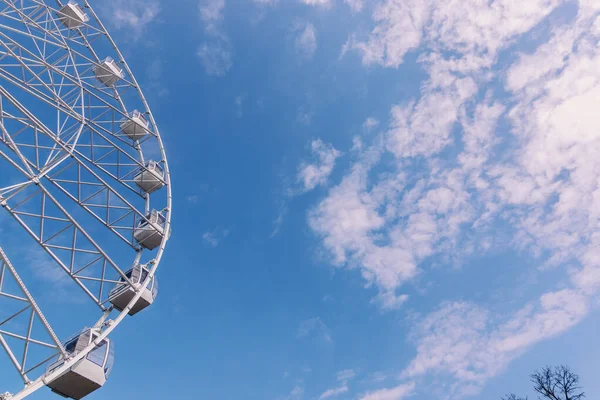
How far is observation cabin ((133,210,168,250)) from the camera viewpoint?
19000mm

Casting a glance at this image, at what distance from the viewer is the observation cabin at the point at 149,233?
19.0 meters

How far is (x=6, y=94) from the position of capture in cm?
1309

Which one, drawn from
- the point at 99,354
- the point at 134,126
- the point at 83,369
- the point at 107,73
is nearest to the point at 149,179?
the point at 134,126

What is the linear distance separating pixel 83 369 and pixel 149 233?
724 centimetres

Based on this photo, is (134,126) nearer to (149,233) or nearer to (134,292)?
(149,233)

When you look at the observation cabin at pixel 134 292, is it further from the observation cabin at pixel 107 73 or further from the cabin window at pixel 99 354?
the observation cabin at pixel 107 73

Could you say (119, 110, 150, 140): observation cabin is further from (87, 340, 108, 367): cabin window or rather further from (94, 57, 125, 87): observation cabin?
(87, 340, 108, 367): cabin window

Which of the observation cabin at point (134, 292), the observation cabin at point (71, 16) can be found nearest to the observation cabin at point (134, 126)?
the observation cabin at point (71, 16)

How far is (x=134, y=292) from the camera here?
15.9 m

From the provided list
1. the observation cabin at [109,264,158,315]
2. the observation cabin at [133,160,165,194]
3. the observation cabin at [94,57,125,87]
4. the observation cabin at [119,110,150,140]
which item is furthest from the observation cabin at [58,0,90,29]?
the observation cabin at [109,264,158,315]

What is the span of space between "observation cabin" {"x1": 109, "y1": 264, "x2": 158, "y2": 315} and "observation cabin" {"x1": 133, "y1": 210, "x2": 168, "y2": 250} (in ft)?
6.65

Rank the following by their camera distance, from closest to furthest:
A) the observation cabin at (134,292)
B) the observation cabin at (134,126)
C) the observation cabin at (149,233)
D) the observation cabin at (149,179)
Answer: the observation cabin at (134,292) → the observation cabin at (149,233) → the observation cabin at (149,179) → the observation cabin at (134,126)

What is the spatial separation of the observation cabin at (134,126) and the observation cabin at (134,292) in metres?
9.08

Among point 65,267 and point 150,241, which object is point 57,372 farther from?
point 150,241
